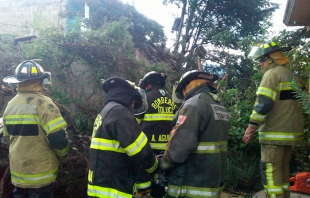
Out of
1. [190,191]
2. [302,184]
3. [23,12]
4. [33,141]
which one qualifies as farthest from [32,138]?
[23,12]

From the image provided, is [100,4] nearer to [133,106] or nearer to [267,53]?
[267,53]

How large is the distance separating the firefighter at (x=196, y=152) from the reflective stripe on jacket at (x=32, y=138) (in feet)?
4.39

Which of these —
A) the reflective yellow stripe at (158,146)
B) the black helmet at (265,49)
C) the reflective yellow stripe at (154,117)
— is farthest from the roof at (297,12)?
the reflective yellow stripe at (158,146)

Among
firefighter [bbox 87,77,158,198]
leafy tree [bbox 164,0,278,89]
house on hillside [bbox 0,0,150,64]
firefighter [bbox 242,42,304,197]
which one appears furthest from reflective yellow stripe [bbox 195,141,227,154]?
leafy tree [bbox 164,0,278,89]

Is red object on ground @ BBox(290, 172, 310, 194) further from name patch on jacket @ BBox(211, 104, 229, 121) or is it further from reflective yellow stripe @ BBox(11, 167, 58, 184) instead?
reflective yellow stripe @ BBox(11, 167, 58, 184)

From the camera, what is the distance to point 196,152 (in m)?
2.66

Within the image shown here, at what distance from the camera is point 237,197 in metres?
5.13

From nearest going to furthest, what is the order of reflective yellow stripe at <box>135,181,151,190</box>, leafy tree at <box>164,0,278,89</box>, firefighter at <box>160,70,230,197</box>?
firefighter at <box>160,70,230,197</box> < reflective yellow stripe at <box>135,181,151,190</box> < leafy tree at <box>164,0,278,89</box>

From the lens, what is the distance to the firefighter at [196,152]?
2.58 m

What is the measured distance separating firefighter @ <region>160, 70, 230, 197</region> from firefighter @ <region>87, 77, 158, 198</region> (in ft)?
0.84

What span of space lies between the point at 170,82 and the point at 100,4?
3.87 m

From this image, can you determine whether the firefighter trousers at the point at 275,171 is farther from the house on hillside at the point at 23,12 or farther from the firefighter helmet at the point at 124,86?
the house on hillside at the point at 23,12

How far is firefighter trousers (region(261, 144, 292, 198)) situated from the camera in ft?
12.3

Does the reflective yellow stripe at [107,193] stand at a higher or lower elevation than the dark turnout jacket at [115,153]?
lower
